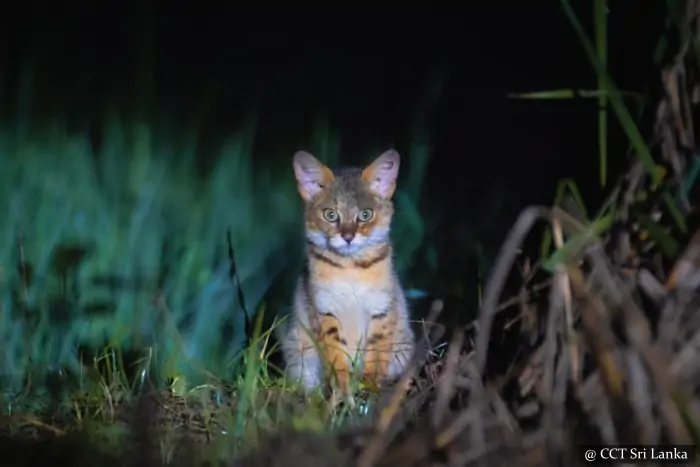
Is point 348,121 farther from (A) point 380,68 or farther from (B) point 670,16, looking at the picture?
(B) point 670,16

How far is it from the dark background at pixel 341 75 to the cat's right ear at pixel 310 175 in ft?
1.23

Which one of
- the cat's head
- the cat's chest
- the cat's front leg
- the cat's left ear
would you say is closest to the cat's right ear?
the cat's head

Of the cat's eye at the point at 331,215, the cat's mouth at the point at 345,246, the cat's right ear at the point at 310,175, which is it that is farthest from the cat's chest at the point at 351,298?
the cat's right ear at the point at 310,175

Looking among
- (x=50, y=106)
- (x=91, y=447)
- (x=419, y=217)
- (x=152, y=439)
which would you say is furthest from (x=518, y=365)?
(x=50, y=106)

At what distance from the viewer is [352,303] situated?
9.68ft

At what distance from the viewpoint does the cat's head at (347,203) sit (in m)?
3.05

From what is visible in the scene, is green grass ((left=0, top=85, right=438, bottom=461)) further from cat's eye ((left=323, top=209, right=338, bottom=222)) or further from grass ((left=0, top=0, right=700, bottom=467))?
cat's eye ((left=323, top=209, right=338, bottom=222))

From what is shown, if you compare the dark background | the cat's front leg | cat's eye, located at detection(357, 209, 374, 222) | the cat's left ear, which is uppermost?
the dark background

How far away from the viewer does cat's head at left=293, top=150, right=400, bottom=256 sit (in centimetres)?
305

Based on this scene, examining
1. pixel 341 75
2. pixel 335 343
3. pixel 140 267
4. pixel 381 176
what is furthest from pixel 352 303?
pixel 341 75

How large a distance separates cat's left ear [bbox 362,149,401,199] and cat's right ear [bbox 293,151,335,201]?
12 cm

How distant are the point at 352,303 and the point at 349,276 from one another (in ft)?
0.29

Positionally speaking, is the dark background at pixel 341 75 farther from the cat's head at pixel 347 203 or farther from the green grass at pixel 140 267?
the cat's head at pixel 347 203

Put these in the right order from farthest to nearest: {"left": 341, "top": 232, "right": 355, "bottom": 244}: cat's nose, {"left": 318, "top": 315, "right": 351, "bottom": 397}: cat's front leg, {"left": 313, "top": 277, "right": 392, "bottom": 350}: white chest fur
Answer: {"left": 341, "top": 232, "right": 355, "bottom": 244}: cat's nose → {"left": 313, "top": 277, "right": 392, "bottom": 350}: white chest fur → {"left": 318, "top": 315, "right": 351, "bottom": 397}: cat's front leg
